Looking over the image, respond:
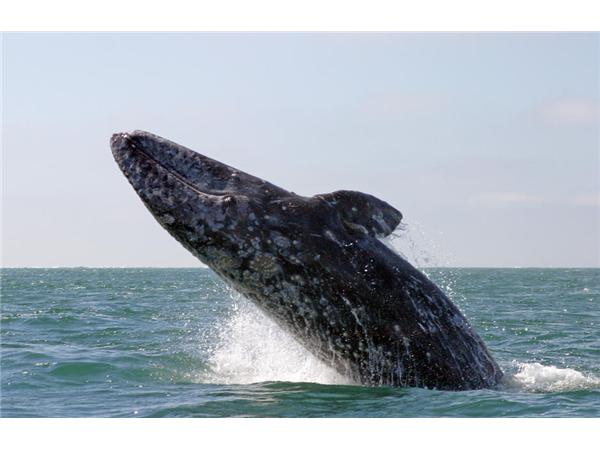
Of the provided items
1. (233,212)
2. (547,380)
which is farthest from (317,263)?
(547,380)

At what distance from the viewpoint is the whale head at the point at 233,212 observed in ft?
27.1

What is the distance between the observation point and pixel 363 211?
870 cm

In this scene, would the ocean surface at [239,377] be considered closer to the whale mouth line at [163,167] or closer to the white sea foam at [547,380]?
the white sea foam at [547,380]

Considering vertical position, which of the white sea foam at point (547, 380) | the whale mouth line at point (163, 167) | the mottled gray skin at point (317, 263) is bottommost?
the white sea foam at point (547, 380)

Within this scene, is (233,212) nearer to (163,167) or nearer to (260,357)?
(163,167)

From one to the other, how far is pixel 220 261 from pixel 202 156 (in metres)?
1.10

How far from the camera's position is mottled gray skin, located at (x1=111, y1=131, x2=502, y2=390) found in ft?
27.2

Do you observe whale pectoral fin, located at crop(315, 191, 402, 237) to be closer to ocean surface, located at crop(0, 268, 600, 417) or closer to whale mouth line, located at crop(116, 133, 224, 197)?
whale mouth line, located at crop(116, 133, 224, 197)

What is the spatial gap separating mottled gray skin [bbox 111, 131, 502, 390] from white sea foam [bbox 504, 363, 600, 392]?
37.6 inches

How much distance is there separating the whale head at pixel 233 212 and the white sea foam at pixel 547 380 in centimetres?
259

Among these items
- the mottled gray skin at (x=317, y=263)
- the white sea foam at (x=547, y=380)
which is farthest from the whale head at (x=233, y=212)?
the white sea foam at (x=547, y=380)

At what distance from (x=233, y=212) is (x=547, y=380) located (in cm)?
462

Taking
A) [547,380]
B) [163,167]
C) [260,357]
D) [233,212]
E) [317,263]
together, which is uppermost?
[163,167]

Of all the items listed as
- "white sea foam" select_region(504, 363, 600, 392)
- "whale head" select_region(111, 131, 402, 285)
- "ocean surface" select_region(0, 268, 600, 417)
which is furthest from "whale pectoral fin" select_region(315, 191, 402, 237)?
"white sea foam" select_region(504, 363, 600, 392)
